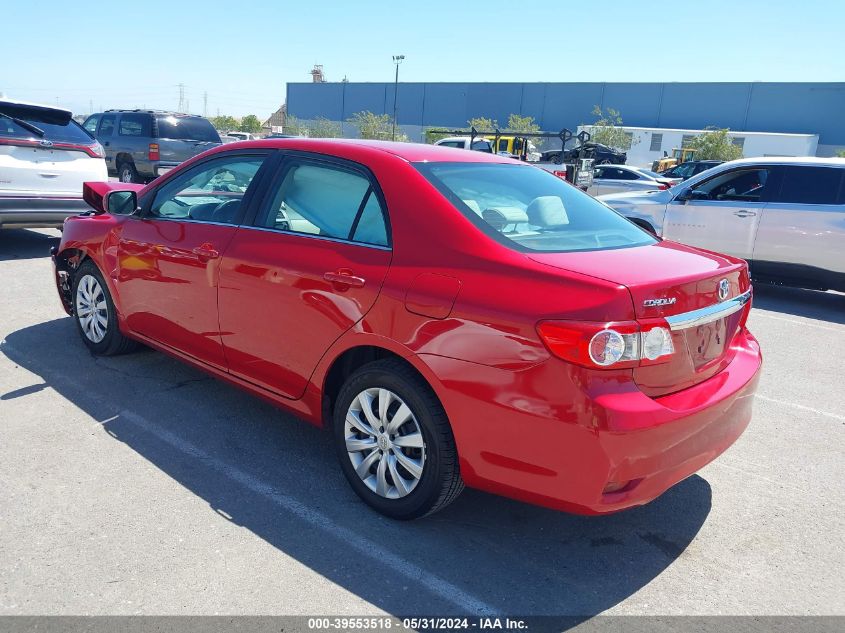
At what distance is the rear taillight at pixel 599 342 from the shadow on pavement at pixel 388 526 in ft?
3.18

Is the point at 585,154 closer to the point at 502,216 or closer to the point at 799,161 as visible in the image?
the point at 799,161

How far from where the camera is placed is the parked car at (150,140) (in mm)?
15898

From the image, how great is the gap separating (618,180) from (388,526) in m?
15.8

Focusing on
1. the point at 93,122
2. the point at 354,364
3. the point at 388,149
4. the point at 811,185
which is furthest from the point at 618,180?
the point at 354,364

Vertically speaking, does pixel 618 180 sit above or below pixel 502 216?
below

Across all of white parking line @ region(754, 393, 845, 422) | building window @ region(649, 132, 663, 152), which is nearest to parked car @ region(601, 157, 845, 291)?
white parking line @ region(754, 393, 845, 422)

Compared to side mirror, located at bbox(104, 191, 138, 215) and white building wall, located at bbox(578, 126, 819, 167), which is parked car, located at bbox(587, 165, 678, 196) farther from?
white building wall, located at bbox(578, 126, 819, 167)

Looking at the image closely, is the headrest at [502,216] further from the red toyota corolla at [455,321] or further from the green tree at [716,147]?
the green tree at [716,147]

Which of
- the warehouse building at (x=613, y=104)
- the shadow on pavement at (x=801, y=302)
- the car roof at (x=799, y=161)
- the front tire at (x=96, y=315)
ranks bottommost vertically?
the shadow on pavement at (x=801, y=302)

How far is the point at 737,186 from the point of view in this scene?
895 centimetres

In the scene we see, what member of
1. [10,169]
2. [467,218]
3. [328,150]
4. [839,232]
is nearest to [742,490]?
[467,218]

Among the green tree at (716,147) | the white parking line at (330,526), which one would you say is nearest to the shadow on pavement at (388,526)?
the white parking line at (330,526)

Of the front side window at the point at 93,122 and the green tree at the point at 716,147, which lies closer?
the front side window at the point at 93,122

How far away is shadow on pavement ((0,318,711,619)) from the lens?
2738 mm
